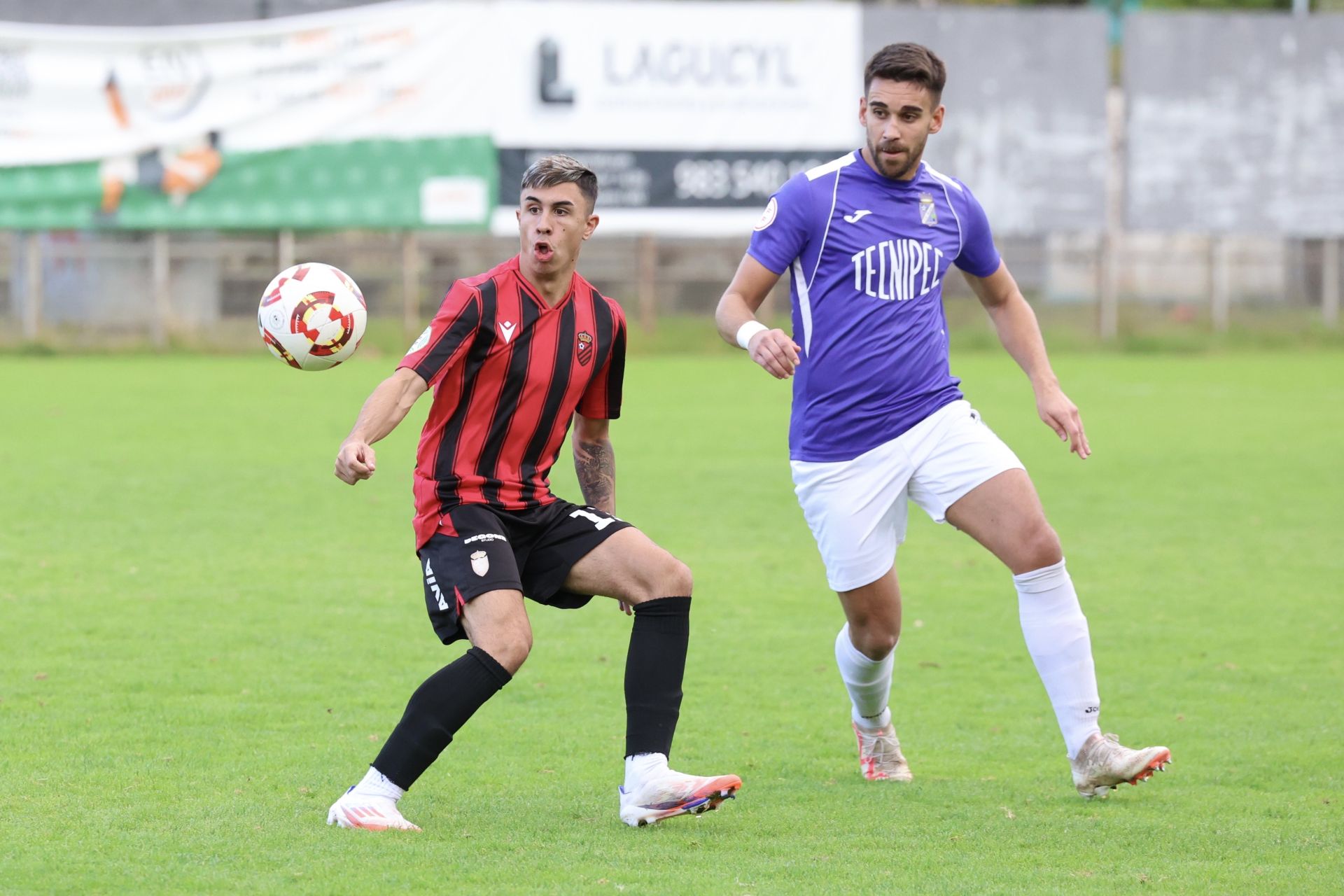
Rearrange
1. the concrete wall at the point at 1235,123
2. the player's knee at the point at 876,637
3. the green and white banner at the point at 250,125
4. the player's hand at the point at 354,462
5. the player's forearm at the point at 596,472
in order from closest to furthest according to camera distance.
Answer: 1. the player's hand at the point at 354,462
2. the player's forearm at the point at 596,472
3. the player's knee at the point at 876,637
4. the green and white banner at the point at 250,125
5. the concrete wall at the point at 1235,123

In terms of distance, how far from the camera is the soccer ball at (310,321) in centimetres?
526

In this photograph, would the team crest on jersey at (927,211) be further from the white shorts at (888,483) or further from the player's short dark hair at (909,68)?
the white shorts at (888,483)

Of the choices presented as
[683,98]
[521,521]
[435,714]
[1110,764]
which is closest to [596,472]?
[521,521]

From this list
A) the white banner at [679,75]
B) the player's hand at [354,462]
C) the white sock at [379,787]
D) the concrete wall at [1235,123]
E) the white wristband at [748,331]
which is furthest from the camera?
the concrete wall at [1235,123]

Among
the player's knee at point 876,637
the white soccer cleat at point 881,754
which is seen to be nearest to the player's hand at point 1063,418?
the player's knee at point 876,637

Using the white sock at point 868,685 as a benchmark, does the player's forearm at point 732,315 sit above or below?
above

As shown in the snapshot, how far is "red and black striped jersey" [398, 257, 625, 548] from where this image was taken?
16.2ft

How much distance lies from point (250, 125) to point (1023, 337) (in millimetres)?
21994

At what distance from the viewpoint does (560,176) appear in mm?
4902

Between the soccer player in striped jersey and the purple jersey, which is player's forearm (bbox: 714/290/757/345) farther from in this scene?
the soccer player in striped jersey

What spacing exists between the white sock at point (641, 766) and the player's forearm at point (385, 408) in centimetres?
118

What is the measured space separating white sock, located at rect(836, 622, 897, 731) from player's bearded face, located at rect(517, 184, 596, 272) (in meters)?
1.63

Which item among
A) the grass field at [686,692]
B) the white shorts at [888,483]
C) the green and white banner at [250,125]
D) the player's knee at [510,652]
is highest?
the green and white banner at [250,125]

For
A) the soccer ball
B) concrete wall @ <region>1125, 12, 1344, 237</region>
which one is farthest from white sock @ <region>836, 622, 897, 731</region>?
concrete wall @ <region>1125, 12, 1344, 237</region>
